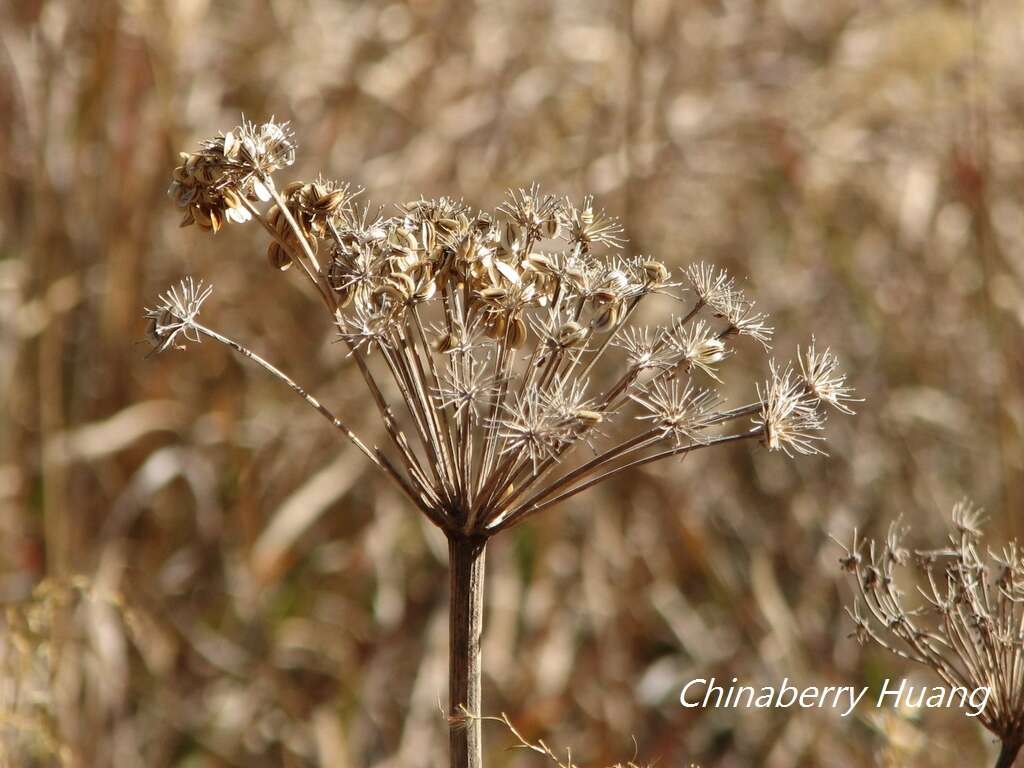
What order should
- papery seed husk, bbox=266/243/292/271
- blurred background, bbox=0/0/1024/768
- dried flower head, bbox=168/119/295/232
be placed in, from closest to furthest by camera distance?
1. dried flower head, bbox=168/119/295/232
2. papery seed husk, bbox=266/243/292/271
3. blurred background, bbox=0/0/1024/768

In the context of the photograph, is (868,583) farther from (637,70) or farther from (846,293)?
(846,293)

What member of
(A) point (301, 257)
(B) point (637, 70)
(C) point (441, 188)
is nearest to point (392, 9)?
(C) point (441, 188)

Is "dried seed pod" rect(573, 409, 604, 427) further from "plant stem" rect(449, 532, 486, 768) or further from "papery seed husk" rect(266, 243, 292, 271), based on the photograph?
"papery seed husk" rect(266, 243, 292, 271)

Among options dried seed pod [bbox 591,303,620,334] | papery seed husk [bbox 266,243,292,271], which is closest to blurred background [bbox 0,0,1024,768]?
papery seed husk [bbox 266,243,292,271]

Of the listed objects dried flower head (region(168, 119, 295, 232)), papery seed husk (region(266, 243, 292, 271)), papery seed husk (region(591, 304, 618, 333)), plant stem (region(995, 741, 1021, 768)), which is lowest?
plant stem (region(995, 741, 1021, 768))

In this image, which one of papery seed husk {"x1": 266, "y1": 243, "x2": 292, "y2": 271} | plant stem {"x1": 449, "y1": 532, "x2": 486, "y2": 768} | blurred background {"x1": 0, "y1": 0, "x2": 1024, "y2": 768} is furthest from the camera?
blurred background {"x1": 0, "y1": 0, "x2": 1024, "y2": 768}

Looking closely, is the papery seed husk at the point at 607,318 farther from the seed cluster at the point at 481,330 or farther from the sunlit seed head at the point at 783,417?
the sunlit seed head at the point at 783,417
